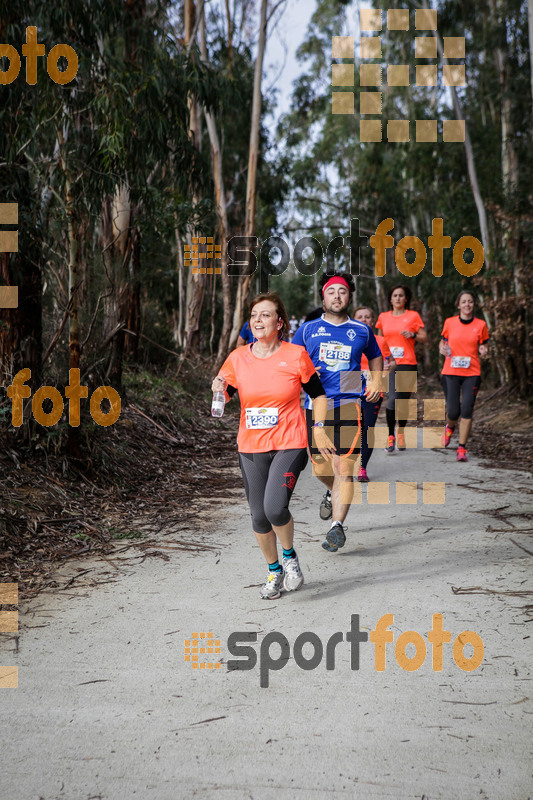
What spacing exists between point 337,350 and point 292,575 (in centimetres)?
198

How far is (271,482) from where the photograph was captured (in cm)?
473

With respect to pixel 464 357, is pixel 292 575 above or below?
below

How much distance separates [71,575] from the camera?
17.4 ft

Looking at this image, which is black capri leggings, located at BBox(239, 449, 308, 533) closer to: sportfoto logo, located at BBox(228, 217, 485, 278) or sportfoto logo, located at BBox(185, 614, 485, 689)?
sportfoto logo, located at BBox(185, 614, 485, 689)

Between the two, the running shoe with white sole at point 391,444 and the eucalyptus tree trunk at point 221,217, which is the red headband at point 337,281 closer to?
the running shoe with white sole at point 391,444

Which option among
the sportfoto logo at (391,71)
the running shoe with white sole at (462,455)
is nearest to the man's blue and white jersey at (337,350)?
the running shoe with white sole at (462,455)

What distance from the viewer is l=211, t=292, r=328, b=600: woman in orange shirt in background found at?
15.6 feet

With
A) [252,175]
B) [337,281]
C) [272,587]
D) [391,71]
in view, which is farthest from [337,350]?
[391,71]

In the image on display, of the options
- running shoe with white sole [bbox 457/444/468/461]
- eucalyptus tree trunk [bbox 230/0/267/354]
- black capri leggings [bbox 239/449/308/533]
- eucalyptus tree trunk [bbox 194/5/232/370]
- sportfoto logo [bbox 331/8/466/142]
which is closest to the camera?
black capri leggings [bbox 239/449/308/533]

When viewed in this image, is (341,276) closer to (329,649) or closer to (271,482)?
(271,482)

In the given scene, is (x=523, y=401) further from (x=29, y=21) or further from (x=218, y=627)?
(x=218, y=627)

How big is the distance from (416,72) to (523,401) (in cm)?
1633

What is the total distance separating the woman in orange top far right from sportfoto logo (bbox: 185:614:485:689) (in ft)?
20.1

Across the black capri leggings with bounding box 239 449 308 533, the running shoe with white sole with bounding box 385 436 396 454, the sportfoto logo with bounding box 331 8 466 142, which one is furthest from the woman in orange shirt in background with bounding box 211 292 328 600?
the sportfoto logo with bounding box 331 8 466 142
